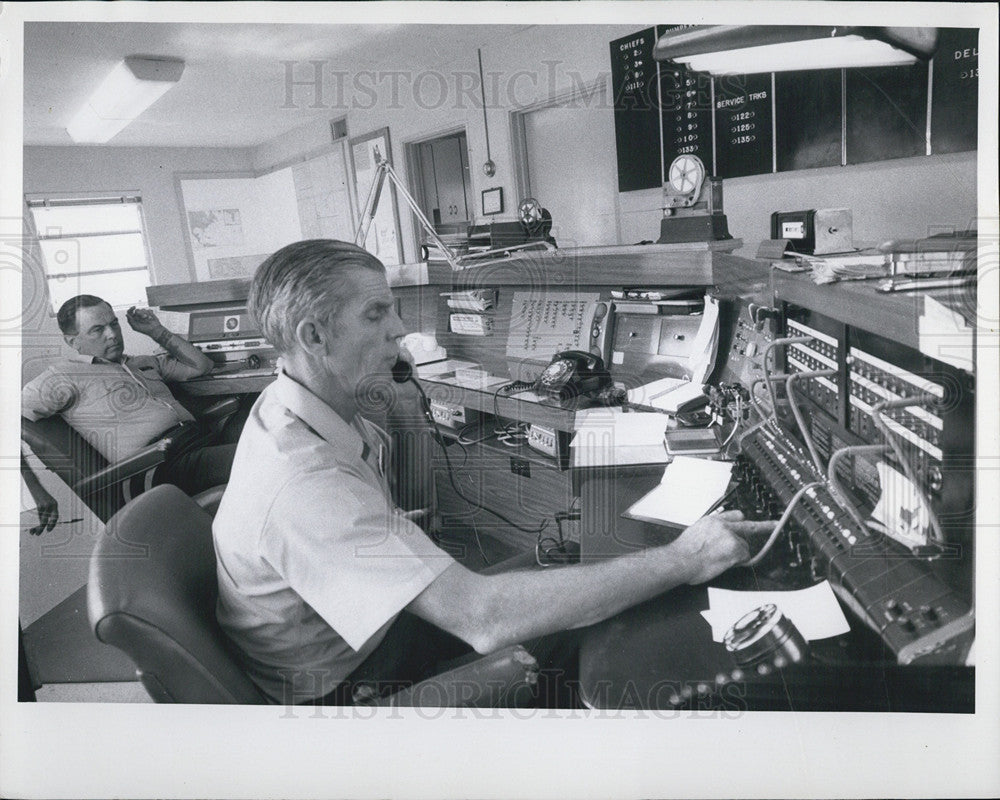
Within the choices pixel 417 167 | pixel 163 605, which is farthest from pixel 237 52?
pixel 163 605

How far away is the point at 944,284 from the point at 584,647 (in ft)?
2.65

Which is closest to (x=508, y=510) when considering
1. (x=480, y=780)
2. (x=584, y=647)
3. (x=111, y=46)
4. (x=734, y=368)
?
(x=734, y=368)

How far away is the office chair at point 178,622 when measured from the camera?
3.02 ft

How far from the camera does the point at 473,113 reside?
1.79m

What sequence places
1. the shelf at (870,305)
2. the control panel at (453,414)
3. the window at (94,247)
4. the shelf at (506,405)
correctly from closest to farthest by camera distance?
the shelf at (870,305)
the window at (94,247)
the shelf at (506,405)
the control panel at (453,414)

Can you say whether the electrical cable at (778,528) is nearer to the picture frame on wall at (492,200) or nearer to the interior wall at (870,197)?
the interior wall at (870,197)

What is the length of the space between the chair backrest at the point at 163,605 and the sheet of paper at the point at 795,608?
743 millimetres

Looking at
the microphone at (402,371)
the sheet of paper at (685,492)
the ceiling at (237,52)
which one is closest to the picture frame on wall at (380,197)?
the ceiling at (237,52)

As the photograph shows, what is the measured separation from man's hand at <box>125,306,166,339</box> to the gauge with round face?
1.63 m

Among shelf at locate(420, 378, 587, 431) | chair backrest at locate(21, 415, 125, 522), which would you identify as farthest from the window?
shelf at locate(420, 378, 587, 431)

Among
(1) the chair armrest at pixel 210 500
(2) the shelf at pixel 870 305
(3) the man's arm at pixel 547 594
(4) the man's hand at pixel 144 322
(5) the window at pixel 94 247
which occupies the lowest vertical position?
(3) the man's arm at pixel 547 594

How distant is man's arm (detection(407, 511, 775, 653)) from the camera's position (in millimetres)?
1035

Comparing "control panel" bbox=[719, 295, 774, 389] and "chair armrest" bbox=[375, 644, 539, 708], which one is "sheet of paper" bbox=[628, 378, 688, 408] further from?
"chair armrest" bbox=[375, 644, 539, 708]

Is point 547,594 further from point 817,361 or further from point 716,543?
point 817,361
